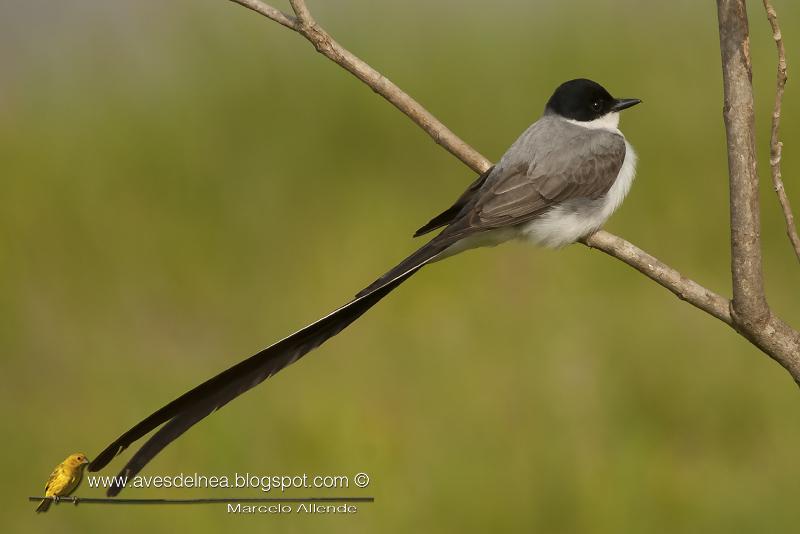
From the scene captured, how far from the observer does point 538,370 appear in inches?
179

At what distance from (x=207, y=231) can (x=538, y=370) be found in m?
1.87

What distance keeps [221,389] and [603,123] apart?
6.87ft

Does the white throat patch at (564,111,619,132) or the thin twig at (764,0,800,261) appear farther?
the white throat patch at (564,111,619,132)

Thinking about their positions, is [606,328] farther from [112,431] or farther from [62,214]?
[62,214]

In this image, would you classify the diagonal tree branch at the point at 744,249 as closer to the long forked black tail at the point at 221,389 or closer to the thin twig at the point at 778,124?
the thin twig at the point at 778,124

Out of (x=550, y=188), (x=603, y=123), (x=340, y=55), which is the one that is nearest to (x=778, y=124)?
(x=340, y=55)

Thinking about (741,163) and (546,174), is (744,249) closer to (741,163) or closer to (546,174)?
(741,163)

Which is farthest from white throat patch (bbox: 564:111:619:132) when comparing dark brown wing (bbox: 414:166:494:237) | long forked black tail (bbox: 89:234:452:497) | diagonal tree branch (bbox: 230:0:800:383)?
diagonal tree branch (bbox: 230:0:800:383)

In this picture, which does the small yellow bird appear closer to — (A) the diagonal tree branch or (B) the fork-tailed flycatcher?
(B) the fork-tailed flycatcher

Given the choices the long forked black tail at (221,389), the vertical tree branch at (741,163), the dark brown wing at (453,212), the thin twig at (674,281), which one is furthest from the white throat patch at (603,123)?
the vertical tree branch at (741,163)

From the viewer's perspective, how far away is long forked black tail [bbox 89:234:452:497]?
215cm

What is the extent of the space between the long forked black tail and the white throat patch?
135 centimetres

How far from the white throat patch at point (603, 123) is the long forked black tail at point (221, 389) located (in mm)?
1346

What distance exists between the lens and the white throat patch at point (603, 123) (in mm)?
3850
